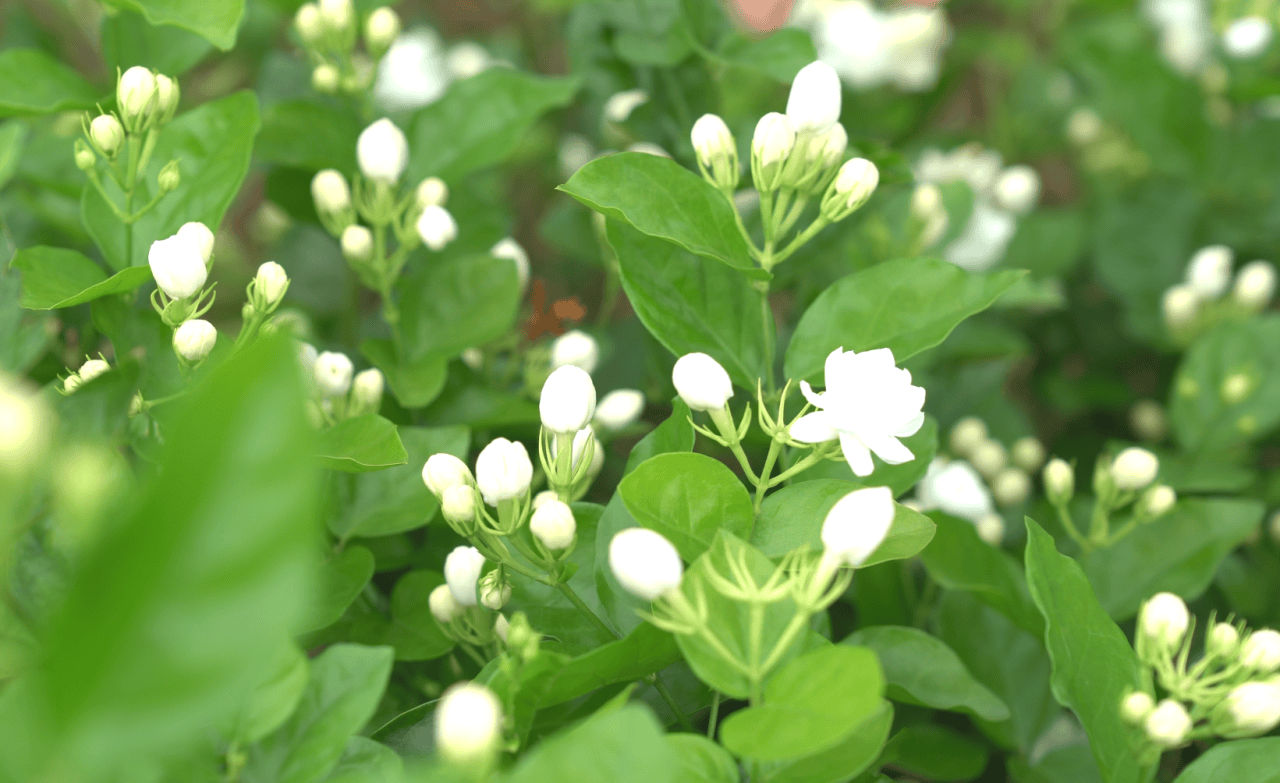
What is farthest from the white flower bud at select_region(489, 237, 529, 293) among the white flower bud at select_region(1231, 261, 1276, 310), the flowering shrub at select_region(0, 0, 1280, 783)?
the white flower bud at select_region(1231, 261, 1276, 310)

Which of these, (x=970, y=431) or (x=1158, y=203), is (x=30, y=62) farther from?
(x=1158, y=203)

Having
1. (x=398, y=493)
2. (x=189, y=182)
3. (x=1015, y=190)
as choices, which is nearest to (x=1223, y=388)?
(x=1015, y=190)

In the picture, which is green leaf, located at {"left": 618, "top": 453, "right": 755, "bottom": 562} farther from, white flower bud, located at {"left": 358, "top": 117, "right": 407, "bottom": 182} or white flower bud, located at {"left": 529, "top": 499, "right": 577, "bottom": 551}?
white flower bud, located at {"left": 358, "top": 117, "right": 407, "bottom": 182}

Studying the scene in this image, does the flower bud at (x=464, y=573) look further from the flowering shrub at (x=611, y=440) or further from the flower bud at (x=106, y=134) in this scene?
the flower bud at (x=106, y=134)

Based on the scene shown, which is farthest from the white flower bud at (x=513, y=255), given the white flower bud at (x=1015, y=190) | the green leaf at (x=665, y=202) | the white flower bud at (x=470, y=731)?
the white flower bud at (x=1015, y=190)

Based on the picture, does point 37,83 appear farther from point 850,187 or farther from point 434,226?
point 850,187

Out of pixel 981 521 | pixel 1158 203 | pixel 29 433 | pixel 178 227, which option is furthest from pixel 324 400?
pixel 1158 203
